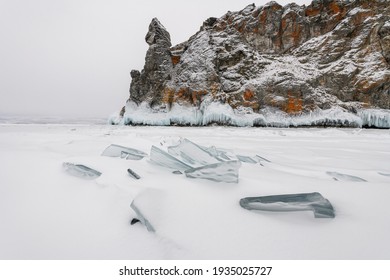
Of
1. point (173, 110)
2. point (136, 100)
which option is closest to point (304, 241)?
point (173, 110)

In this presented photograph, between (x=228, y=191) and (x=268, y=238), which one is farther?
(x=228, y=191)

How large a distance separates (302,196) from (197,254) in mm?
446

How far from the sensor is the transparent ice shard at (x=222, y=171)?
90cm

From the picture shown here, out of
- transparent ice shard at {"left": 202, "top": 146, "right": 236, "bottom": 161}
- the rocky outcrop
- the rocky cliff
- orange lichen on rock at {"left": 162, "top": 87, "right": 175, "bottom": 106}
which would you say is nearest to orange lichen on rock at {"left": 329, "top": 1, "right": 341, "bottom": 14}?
the rocky cliff

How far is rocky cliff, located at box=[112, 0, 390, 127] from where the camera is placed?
12273mm

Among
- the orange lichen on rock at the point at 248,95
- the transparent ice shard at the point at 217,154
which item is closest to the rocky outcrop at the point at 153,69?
the orange lichen on rock at the point at 248,95

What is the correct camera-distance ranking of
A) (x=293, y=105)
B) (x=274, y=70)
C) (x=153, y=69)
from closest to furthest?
1. (x=293, y=105)
2. (x=274, y=70)
3. (x=153, y=69)

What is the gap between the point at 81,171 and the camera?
1030 millimetres

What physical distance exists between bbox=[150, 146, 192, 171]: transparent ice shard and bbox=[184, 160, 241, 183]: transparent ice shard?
0.18 m

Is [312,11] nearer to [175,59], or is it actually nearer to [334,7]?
[334,7]

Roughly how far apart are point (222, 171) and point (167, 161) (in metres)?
0.42

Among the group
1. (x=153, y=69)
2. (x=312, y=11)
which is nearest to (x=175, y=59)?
(x=153, y=69)

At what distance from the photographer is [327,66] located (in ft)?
45.2
